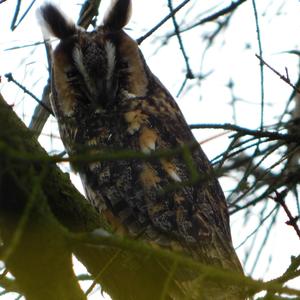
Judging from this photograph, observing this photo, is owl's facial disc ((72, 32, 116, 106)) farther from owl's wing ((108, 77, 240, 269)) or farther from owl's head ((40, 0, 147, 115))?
owl's wing ((108, 77, 240, 269))

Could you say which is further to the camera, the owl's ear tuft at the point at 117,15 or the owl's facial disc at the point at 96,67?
the owl's ear tuft at the point at 117,15

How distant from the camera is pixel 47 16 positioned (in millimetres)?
3670

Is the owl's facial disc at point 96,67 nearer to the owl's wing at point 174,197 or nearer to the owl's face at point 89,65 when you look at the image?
the owl's face at point 89,65

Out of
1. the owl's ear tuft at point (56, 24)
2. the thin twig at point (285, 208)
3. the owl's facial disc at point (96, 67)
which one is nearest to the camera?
the thin twig at point (285, 208)

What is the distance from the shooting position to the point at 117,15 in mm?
3777

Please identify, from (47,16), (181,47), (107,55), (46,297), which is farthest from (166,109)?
(46,297)

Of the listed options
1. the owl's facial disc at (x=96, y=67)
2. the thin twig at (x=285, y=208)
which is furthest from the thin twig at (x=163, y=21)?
the thin twig at (x=285, y=208)

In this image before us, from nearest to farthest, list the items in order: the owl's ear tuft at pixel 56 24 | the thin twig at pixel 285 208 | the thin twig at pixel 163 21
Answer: the thin twig at pixel 285 208 → the thin twig at pixel 163 21 → the owl's ear tuft at pixel 56 24

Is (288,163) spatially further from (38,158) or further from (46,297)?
(38,158)

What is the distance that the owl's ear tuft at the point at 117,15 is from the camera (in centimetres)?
372

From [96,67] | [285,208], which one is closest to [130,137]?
[96,67]

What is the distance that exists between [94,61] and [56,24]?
1.36 ft

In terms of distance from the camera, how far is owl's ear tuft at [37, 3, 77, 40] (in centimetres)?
364

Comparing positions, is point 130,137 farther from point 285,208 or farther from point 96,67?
point 285,208
